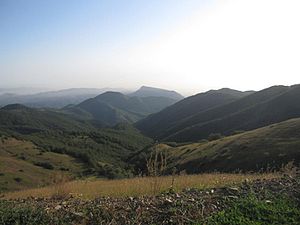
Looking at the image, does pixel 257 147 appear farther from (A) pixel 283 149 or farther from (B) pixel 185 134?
(B) pixel 185 134

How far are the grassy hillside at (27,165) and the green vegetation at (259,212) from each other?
58902 mm

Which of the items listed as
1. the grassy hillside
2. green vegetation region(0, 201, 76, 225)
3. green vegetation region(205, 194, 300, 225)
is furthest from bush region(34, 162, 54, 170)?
green vegetation region(205, 194, 300, 225)

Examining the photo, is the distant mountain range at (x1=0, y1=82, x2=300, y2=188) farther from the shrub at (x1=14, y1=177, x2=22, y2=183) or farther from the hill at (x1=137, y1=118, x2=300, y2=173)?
the shrub at (x1=14, y1=177, x2=22, y2=183)

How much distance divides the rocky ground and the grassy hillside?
190 ft

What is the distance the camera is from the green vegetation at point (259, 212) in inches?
263

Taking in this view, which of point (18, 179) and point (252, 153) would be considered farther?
point (18, 179)

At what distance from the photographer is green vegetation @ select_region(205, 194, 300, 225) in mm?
6688

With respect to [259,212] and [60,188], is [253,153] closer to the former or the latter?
[60,188]

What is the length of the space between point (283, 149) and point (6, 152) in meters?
91.2

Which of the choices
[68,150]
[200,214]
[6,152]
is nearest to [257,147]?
[200,214]

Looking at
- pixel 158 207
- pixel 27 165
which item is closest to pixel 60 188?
pixel 158 207

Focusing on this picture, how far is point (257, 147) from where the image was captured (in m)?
35.1

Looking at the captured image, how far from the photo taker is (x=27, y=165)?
92.5m

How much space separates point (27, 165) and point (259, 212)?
91.6 m
